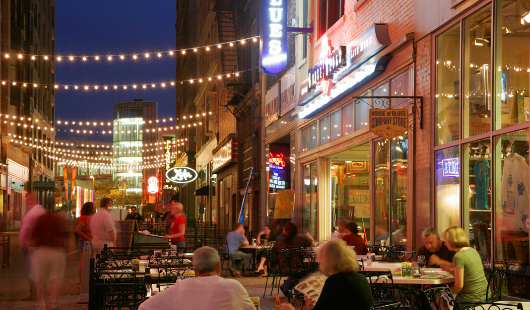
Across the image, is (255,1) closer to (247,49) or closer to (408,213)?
(247,49)

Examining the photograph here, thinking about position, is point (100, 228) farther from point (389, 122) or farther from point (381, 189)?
point (381, 189)

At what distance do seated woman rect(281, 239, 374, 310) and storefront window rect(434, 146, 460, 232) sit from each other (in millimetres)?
6081

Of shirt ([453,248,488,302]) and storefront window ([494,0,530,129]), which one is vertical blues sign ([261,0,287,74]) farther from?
shirt ([453,248,488,302])

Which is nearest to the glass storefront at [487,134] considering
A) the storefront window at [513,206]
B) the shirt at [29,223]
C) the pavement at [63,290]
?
the storefront window at [513,206]

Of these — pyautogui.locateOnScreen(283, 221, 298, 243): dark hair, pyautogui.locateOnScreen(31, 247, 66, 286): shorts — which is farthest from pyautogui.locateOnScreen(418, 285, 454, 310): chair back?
pyautogui.locateOnScreen(31, 247, 66, 286): shorts

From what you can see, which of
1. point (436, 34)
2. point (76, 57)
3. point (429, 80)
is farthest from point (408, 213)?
point (76, 57)

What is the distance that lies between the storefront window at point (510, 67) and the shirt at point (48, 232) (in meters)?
7.02

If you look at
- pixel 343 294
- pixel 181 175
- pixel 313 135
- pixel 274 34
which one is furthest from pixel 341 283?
pixel 181 175

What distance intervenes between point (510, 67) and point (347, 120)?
7737 millimetres

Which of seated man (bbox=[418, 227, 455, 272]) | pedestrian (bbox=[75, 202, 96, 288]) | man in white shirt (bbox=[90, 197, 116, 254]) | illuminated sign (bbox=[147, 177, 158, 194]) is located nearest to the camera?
seated man (bbox=[418, 227, 455, 272])

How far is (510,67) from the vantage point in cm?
934

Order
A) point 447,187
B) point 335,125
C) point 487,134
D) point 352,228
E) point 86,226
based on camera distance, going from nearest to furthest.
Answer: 1. point 487,134
2. point 447,187
3. point 352,228
4. point 86,226
5. point 335,125

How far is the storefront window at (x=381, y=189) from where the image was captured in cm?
1432

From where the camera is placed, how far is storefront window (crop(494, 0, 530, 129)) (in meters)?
8.92
